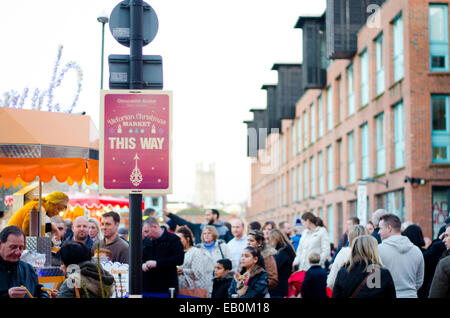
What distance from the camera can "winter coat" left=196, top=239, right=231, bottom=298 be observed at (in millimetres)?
10812

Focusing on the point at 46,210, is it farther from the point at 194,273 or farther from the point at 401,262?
the point at 401,262

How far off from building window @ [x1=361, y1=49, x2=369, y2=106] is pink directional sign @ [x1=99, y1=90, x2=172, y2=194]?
1174 inches

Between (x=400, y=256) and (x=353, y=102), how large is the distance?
31455 millimetres

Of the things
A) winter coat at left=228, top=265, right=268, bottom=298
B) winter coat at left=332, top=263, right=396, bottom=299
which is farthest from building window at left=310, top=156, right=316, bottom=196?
winter coat at left=332, top=263, right=396, bottom=299

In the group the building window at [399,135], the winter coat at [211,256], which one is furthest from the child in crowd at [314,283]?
the building window at [399,135]

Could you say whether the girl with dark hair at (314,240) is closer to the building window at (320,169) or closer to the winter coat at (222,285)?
the winter coat at (222,285)

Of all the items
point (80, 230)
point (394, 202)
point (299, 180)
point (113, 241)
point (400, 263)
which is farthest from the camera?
point (299, 180)

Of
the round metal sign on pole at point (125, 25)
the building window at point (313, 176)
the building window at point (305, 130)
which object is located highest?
the building window at point (305, 130)

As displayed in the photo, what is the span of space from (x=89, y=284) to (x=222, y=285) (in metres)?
4.10

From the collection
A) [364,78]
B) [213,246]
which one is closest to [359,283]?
[213,246]

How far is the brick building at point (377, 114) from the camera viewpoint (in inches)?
1114

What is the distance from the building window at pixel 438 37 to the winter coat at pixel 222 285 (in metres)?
21.6

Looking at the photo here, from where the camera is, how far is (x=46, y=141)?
968 cm
